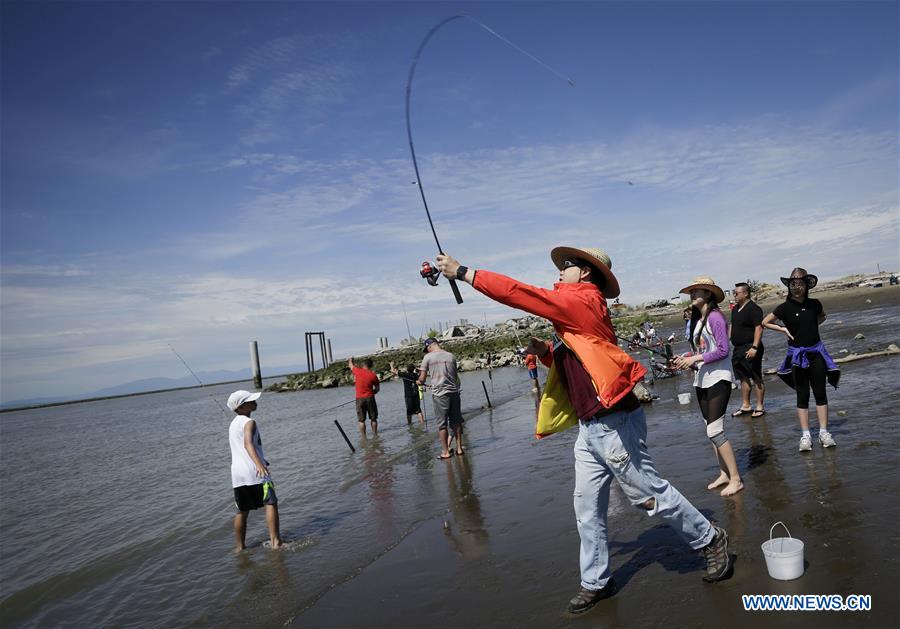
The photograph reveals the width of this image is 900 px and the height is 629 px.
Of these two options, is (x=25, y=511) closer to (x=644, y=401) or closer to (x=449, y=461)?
(x=449, y=461)

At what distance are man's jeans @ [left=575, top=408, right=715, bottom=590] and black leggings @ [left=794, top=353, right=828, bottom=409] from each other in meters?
3.55

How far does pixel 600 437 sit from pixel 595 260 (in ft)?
4.06

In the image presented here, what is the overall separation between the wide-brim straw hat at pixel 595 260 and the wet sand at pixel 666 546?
6.96 feet

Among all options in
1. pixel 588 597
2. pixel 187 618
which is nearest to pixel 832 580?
pixel 588 597

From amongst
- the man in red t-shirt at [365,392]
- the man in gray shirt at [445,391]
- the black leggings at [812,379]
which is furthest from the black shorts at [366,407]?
the black leggings at [812,379]

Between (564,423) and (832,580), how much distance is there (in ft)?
6.20

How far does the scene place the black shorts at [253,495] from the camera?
6645mm

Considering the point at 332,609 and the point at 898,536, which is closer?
the point at 898,536

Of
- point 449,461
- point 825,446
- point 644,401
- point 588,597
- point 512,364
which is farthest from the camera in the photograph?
point 512,364

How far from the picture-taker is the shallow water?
4.00m

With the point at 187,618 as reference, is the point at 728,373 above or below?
above

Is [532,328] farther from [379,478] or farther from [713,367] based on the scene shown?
[713,367]

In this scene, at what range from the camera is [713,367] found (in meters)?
5.59

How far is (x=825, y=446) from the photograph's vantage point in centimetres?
642
